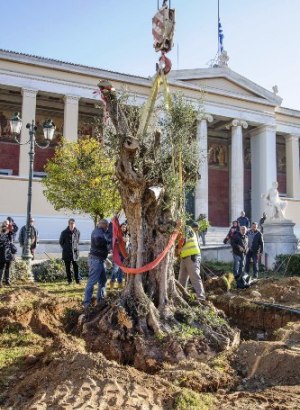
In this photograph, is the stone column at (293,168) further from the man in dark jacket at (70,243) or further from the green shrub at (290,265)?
the man in dark jacket at (70,243)

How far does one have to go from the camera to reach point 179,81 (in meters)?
30.2

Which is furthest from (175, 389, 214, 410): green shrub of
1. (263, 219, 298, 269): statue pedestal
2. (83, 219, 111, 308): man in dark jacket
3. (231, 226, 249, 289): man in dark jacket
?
(263, 219, 298, 269): statue pedestal

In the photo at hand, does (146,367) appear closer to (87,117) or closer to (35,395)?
(35,395)

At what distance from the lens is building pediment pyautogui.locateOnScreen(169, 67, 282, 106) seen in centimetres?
3095

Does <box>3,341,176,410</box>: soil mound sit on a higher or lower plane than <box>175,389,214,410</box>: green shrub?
higher

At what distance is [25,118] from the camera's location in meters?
26.9

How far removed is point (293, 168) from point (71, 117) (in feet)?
56.2

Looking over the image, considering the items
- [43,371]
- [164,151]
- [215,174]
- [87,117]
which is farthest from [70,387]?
[215,174]

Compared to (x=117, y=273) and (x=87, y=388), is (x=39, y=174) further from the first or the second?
(x=87, y=388)

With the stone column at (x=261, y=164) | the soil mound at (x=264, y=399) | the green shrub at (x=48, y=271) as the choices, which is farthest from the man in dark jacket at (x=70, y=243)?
the stone column at (x=261, y=164)

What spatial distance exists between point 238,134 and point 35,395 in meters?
30.7

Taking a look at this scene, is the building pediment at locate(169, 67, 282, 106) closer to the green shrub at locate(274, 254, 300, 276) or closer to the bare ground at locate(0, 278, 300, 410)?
the green shrub at locate(274, 254, 300, 276)

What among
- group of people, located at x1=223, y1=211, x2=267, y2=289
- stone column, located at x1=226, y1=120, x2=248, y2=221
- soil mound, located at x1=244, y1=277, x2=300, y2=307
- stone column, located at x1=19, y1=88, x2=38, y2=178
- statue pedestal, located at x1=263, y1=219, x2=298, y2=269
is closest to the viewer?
soil mound, located at x1=244, y1=277, x2=300, y2=307

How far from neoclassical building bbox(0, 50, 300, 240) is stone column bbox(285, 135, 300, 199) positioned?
0.07 metres
